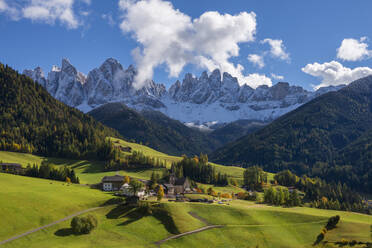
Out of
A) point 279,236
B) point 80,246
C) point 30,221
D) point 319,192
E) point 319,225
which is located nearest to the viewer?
point 80,246

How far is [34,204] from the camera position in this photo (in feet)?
302

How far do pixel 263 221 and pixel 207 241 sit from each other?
84.9 ft

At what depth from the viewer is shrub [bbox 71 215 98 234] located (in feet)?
273

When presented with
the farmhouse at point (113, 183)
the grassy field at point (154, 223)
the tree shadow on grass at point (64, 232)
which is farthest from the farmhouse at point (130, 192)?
the tree shadow on grass at point (64, 232)

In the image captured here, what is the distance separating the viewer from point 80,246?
245 feet

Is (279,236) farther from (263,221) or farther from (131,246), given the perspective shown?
(131,246)

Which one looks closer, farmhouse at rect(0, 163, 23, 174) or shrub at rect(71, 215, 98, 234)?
shrub at rect(71, 215, 98, 234)

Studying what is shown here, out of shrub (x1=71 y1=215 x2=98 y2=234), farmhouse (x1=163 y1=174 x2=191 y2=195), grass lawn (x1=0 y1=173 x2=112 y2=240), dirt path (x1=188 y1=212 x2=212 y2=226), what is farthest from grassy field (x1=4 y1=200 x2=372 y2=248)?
farmhouse (x1=163 y1=174 x2=191 y2=195)

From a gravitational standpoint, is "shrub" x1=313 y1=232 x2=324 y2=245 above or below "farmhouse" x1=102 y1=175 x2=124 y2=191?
below

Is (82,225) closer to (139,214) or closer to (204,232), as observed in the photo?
(139,214)

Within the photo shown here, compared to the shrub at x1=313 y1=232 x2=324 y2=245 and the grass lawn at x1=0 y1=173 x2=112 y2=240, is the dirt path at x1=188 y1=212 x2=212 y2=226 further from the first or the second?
the shrub at x1=313 y1=232 x2=324 y2=245

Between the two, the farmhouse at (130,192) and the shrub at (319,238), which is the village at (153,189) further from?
the shrub at (319,238)

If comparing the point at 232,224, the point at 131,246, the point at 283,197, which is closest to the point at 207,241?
the point at 232,224

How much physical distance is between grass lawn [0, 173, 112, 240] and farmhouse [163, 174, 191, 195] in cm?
3800
